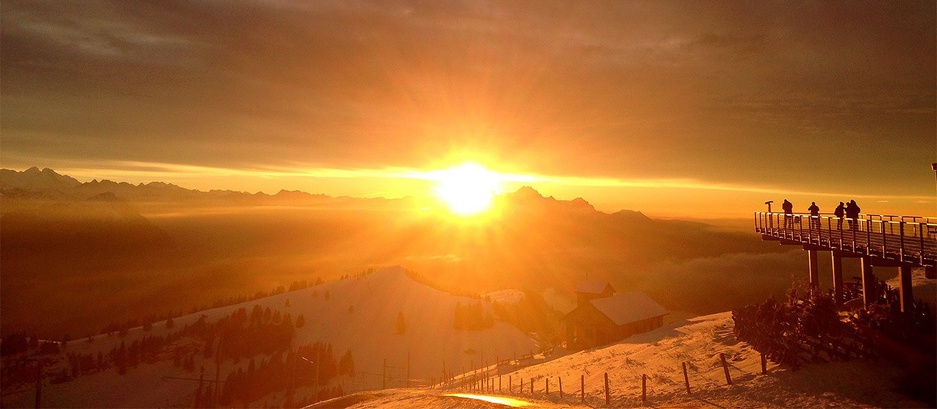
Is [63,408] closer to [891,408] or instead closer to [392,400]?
[392,400]

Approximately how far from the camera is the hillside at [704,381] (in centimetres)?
2069

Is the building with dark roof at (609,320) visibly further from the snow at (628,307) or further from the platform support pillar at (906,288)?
the platform support pillar at (906,288)

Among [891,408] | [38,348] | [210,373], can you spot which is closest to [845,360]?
[891,408]

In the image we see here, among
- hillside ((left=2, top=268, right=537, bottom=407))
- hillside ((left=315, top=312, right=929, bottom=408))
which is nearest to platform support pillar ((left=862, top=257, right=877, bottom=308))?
hillside ((left=315, top=312, right=929, bottom=408))

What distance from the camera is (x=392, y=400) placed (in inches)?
1580

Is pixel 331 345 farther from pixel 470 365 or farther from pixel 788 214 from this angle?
pixel 788 214

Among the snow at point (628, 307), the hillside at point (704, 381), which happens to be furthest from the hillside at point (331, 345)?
the hillside at point (704, 381)

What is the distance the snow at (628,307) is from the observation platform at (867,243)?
22759 mm

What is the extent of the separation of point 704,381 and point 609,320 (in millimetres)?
31092

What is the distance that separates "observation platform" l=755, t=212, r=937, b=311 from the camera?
21438 millimetres

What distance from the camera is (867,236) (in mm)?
24234

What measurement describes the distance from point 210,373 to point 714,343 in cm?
7922

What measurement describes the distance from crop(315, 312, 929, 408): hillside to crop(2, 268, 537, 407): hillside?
40.0 metres

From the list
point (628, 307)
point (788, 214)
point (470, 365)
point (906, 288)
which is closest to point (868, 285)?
point (906, 288)
